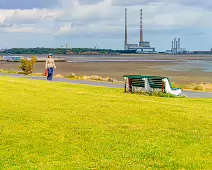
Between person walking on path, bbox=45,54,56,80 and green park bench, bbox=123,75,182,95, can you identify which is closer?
A: green park bench, bbox=123,75,182,95

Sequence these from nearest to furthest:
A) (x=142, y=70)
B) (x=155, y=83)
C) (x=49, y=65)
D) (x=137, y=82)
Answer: (x=155, y=83), (x=137, y=82), (x=49, y=65), (x=142, y=70)

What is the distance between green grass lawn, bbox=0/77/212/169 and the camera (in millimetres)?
6383

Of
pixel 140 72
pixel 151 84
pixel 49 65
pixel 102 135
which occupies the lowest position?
pixel 140 72

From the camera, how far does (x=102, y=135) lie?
309 inches

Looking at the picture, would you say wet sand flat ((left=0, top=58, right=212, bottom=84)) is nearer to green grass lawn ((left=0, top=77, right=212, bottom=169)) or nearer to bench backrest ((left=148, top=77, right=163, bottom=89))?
bench backrest ((left=148, top=77, right=163, bottom=89))

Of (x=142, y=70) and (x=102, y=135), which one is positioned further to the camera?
(x=142, y=70)

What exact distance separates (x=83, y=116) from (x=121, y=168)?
366 cm

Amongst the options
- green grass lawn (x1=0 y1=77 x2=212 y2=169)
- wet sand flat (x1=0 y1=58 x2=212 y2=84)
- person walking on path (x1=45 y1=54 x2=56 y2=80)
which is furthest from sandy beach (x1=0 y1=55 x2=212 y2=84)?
green grass lawn (x1=0 y1=77 x2=212 y2=169)

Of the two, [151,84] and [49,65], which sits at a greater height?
[49,65]

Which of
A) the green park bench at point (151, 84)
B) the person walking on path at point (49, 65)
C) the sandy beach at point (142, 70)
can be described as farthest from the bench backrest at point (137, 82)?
the sandy beach at point (142, 70)

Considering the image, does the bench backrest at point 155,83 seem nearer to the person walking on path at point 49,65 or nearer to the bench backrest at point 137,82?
the bench backrest at point 137,82

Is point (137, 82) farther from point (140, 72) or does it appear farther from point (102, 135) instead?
point (140, 72)

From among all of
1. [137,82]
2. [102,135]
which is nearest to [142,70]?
[137,82]

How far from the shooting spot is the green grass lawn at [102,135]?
638cm
